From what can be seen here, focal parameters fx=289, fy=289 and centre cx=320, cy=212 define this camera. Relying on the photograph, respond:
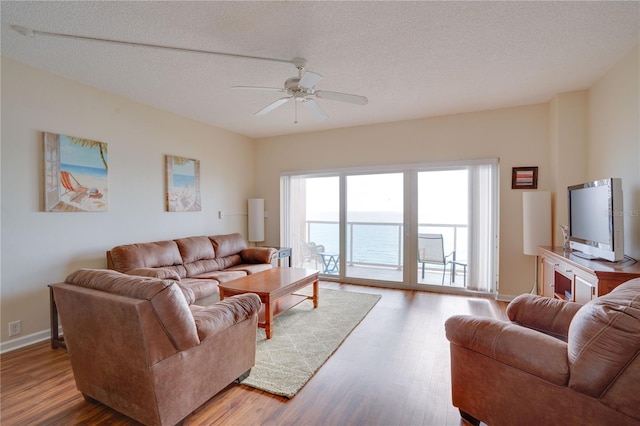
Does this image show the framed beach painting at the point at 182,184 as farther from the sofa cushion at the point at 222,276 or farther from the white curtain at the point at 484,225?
the white curtain at the point at 484,225

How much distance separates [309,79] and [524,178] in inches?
130

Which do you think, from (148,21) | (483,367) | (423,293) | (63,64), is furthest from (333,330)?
(63,64)

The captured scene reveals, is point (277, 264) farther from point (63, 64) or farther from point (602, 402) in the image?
point (602, 402)

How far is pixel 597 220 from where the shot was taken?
8.19 feet

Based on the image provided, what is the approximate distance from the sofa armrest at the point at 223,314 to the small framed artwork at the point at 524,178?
3764 millimetres

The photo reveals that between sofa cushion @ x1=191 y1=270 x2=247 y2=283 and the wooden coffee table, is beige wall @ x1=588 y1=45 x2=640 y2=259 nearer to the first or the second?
the wooden coffee table

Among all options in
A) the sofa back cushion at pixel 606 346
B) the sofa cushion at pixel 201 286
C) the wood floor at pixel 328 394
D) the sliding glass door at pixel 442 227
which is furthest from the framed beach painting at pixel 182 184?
the sofa back cushion at pixel 606 346

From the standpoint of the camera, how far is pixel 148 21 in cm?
208

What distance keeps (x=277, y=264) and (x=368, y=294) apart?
5.64ft

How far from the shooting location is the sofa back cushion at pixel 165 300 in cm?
148

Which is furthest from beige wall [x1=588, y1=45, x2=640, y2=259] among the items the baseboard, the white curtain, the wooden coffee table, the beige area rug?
the baseboard

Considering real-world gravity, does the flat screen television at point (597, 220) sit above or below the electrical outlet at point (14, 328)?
above

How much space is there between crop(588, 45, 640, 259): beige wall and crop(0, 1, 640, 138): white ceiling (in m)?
0.16

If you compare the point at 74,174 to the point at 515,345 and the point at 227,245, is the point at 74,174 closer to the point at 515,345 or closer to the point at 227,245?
the point at 227,245
